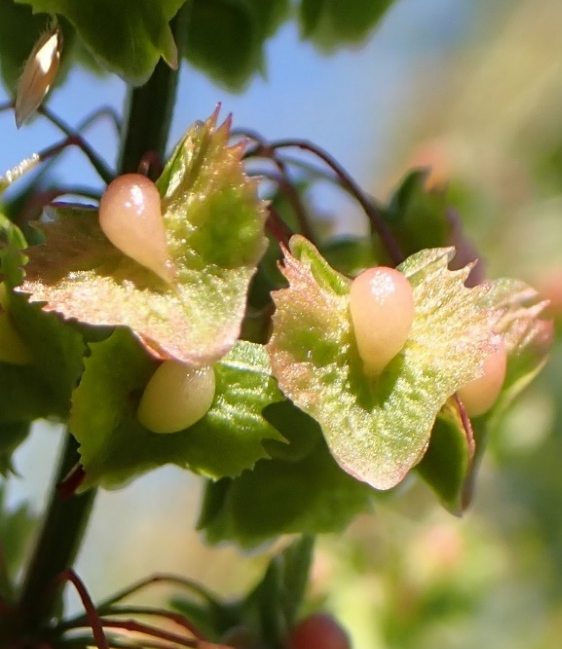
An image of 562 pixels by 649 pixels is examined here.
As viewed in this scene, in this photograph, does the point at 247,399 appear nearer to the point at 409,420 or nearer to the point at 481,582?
the point at 409,420

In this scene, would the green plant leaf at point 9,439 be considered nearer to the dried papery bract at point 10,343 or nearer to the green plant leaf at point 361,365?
the dried papery bract at point 10,343

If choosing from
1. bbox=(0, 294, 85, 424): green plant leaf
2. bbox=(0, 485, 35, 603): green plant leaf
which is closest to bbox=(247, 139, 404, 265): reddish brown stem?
bbox=(0, 294, 85, 424): green plant leaf

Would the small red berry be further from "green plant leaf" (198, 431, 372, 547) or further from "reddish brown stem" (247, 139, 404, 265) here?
"reddish brown stem" (247, 139, 404, 265)

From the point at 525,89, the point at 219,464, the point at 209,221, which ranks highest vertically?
the point at 209,221

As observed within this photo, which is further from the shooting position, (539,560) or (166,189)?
(539,560)

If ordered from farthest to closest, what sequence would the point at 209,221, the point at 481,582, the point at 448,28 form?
the point at 448,28
the point at 481,582
the point at 209,221

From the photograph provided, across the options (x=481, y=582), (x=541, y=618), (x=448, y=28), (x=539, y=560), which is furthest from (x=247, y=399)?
(x=448, y=28)
